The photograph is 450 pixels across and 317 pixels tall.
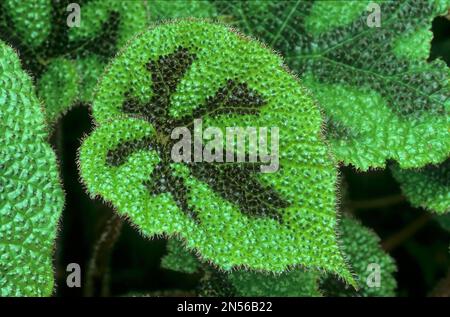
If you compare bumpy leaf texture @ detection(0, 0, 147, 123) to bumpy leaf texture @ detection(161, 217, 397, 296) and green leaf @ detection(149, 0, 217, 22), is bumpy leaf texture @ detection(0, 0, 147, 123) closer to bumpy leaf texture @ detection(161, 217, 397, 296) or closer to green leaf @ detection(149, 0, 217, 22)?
green leaf @ detection(149, 0, 217, 22)

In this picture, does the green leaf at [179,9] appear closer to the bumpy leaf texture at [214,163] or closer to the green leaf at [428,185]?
the bumpy leaf texture at [214,163]

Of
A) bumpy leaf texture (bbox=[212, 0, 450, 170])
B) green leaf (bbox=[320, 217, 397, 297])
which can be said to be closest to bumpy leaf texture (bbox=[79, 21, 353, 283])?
bumpy leaf texture (bbox=[212, 0, 450, 170])

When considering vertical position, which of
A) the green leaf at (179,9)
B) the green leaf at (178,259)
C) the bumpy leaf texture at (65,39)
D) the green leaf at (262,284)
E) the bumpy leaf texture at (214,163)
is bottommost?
the green leaf at (262,284)

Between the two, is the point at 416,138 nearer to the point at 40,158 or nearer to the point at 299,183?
the point at 299,183

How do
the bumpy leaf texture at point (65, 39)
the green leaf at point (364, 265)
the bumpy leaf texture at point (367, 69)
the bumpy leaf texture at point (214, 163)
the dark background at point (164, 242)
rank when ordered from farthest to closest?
1. the dark background at point (164, 242)
2. the green leaf at point (364, 265)
3. the bumpy leaf texture at point (65, 39)
4. the bumpy leaf texture at point (367, 69)
5. the bumpy leaf texture at point (214, 163)

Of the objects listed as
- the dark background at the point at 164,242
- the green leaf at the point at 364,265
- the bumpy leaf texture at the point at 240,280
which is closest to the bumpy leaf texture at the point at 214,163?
the bumpy leaf texture at the point at 240,280

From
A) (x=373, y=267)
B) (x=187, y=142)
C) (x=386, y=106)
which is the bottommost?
(x=373, y=267)

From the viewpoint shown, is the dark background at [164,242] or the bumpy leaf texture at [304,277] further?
the dark background at [164,242]
